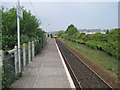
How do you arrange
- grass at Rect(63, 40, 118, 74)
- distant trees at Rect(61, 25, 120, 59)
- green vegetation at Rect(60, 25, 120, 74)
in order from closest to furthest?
grass at Rect(63, 40, 118, 74) → green vegetation at Rect(60, 25, 120, 74) → distant trees at Rect(61, 25, 120, 59)

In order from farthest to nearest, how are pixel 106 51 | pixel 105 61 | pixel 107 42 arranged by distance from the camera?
pixel 107 42 → pixel 106 51 → pixel 105 61

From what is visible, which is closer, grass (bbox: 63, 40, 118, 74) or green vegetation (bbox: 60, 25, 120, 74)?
grass (bbox: 63, 40, 118, 74)


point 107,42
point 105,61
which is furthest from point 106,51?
point 105,61

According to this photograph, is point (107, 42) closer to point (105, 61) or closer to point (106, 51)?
point (106, 51)

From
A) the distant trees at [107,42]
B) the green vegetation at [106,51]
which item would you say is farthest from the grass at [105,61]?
the distant trees at [107,42]

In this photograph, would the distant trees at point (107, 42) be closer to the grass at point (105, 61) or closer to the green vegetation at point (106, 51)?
the green vegetation at point (106, 51)

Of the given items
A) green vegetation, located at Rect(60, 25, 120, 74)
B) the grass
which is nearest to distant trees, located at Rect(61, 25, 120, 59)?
green vegetation, located at Rect(60, 25, 120, 74)

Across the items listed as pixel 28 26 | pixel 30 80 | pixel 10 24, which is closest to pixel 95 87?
pixel 30 80

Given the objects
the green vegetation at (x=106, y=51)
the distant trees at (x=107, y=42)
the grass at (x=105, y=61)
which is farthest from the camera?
the distant trees at (x=107, y=42)

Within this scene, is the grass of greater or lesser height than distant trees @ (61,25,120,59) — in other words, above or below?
below

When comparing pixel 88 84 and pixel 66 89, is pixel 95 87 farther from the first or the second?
pixel 66 89

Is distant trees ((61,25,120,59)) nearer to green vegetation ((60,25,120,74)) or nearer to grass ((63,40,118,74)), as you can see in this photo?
green vegetation ((60,25,120,74))

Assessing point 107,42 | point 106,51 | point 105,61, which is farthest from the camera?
point 107,42

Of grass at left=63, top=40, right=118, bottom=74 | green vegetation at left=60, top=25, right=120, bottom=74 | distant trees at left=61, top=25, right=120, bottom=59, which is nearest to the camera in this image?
grass at left=63, top=40, right=118, bottom=74
